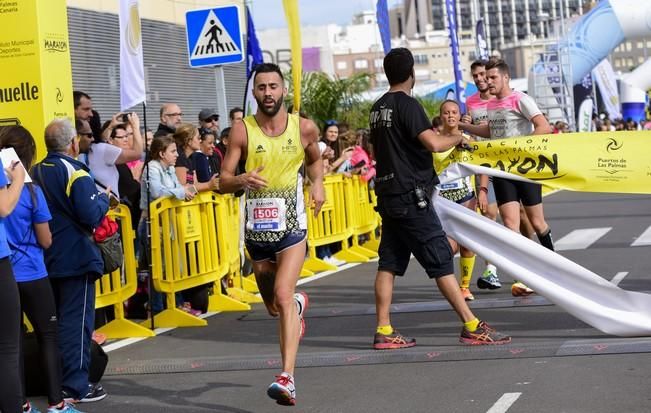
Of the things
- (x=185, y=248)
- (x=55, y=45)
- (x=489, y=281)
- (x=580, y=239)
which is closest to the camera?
(x=55, y=45)

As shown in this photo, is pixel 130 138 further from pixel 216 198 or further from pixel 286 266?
pixel 286 266

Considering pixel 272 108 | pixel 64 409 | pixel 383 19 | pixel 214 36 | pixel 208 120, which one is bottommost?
pixel 64 409

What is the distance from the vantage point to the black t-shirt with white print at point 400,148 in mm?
9656

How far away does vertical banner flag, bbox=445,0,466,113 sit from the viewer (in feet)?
86.7

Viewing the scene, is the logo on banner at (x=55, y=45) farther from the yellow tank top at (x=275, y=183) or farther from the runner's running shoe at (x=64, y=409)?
the runner's running shoe at (x=64, y=409)

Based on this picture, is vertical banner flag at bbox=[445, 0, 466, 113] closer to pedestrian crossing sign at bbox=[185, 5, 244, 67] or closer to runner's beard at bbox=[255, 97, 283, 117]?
pedestrian crossing sign at bbox=[185, 5, 244, 67]

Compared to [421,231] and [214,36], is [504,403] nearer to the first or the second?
[421,231]

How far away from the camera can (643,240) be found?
57.1 ft

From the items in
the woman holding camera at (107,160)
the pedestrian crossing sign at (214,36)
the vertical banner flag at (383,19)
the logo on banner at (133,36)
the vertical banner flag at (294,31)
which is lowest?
the woman holding camera at (107,160)

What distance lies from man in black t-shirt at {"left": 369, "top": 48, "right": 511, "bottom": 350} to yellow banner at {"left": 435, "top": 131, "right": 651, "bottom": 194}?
0.42 metres

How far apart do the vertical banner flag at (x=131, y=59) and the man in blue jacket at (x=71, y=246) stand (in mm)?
3188

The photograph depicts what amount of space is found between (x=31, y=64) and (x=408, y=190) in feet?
9.17

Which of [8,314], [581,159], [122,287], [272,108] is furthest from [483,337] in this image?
[8,314]

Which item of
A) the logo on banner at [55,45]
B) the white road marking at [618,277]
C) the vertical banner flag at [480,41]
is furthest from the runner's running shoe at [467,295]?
the vertical banner flag at [480,41]
